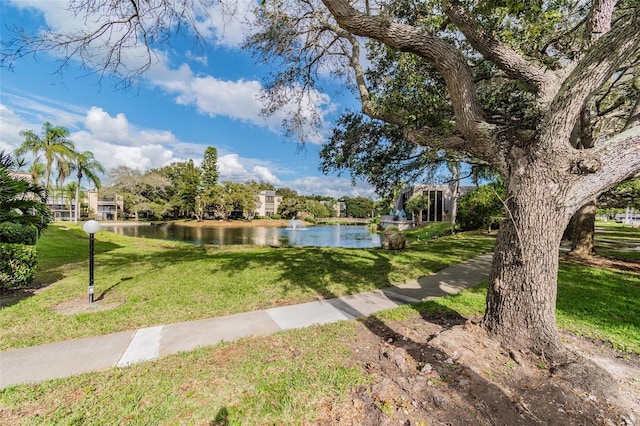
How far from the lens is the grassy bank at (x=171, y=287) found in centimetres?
384

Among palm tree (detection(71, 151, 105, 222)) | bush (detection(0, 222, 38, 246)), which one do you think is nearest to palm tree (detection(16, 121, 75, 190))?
palm tree (detection(71, 151, 105, 222))

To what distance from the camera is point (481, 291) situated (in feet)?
18.6

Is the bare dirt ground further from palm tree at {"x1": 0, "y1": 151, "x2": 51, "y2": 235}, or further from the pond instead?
the pond

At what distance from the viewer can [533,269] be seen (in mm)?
2959

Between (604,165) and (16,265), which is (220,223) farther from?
(604,165)

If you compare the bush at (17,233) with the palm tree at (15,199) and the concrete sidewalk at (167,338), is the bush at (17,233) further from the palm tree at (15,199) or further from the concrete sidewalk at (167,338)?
the concrete sidewalk at (167,338)

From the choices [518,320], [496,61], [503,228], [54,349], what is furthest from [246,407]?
[496,61]

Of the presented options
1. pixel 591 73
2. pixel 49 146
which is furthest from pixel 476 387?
pixel 49 146

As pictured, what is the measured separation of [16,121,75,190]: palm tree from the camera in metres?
22.8

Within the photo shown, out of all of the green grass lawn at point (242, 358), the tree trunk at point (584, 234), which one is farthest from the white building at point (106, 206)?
the tree trunk at point (584, 234)

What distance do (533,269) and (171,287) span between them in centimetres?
592

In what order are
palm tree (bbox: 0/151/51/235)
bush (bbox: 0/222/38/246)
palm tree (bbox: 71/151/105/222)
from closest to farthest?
palm tree (bbox: 0/151/51/235) → bush (bbox: 0/222/38/246) → palm tree (bbox: 71/151/105/222)

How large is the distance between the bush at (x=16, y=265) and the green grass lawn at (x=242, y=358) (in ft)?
1.66

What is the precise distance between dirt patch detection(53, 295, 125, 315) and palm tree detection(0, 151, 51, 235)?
203 centimetres
